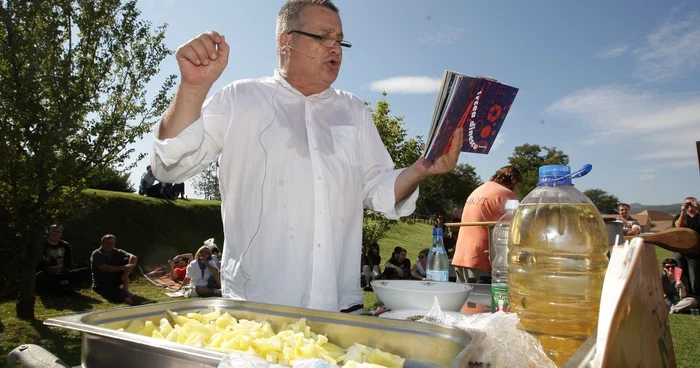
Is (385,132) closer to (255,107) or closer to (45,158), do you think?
(45,158)

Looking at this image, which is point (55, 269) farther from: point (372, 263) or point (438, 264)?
point (438, 264)

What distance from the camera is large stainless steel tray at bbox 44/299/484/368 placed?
0.92 meters

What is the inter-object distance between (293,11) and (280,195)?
92cm

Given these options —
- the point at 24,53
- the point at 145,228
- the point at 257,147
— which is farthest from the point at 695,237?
the point at 145,228

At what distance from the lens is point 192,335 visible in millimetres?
1124

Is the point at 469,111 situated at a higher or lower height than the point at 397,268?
higher

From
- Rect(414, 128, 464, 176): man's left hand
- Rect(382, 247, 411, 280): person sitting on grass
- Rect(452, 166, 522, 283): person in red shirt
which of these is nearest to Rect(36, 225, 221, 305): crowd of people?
Rect(382, 247, 411, 280): person sitting on grass

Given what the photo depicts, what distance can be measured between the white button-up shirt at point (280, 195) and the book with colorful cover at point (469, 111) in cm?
44

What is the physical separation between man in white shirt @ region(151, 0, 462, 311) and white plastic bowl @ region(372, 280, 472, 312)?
0.41 metres

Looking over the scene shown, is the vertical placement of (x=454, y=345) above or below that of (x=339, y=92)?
below

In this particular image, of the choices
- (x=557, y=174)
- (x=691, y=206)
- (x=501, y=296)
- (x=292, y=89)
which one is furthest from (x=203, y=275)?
(x=557, y=174)

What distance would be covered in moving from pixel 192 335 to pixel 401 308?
77 centimetres

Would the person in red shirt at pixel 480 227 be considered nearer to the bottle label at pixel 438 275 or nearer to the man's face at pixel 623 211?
the bottle label at pixel 438 275

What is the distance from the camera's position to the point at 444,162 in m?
2.06
